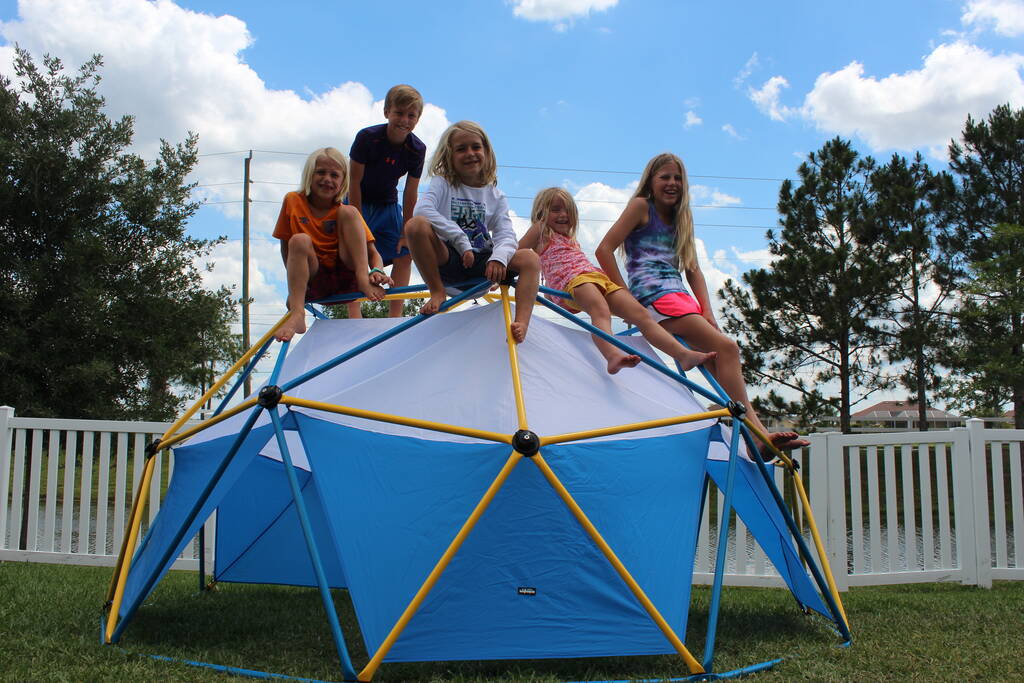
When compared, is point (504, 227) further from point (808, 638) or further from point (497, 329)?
point (808, 638)

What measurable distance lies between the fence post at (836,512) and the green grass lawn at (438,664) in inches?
14.9

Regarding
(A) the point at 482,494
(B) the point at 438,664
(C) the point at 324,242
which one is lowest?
(B) the point at 438,664

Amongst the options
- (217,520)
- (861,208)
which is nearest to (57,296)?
(217,520)

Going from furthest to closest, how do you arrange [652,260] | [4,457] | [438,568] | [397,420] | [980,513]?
[4,457] → [980,513] → [652,260] → [397,420] → [438,568]

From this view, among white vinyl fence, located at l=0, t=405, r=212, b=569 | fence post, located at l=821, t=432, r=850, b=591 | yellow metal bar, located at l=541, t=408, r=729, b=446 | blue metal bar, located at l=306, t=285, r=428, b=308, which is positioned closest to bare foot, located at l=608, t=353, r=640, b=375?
yellow metal bar, located at l=541, t=408, r=729, b=446

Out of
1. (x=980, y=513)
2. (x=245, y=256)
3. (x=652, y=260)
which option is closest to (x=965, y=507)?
(x=980, y=513)

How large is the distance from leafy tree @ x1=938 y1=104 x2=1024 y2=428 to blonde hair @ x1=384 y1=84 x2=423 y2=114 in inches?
616

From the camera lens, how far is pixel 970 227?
73.3ft

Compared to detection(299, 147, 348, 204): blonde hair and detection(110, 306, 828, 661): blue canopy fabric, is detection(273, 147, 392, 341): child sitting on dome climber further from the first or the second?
detection(110, 306, 828, 661): blue canopy fabric

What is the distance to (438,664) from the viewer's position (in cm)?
391

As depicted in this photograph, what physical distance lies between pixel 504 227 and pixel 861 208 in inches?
810

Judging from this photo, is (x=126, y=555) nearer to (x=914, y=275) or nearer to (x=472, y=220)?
(x=472, y=220)

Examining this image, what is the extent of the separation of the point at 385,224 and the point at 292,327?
1.48 meters

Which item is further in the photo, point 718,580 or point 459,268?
point 459,268
